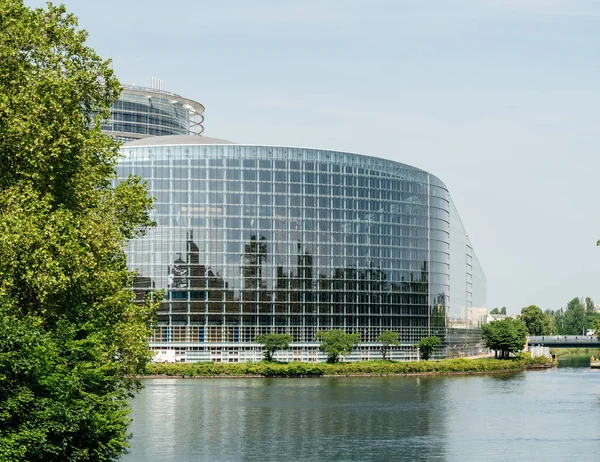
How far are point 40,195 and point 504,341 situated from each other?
533ft

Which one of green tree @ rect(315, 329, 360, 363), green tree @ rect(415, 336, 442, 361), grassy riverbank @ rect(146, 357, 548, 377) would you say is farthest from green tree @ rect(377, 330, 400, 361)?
grassy riverbank @ rect(146, 357, 548, 377)

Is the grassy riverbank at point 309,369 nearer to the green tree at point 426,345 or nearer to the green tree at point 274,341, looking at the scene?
the green tree at point 274,341

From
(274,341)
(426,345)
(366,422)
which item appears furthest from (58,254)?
(426,345)

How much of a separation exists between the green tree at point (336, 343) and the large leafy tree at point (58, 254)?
12177 centimetres

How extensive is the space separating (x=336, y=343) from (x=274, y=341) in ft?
36.0

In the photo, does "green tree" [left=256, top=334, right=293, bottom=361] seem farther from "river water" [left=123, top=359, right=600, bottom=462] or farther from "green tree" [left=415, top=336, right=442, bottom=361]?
"river water" [left=123, top=359, right=600, bottom=462]

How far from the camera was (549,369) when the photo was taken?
195 meters

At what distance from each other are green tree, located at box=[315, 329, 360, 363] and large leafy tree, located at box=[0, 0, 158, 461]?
121766mm

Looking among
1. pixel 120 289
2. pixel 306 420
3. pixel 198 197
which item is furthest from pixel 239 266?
pixel 120 289

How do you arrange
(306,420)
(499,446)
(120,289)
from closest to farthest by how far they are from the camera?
(120,289)
(499,446)
(306,420)

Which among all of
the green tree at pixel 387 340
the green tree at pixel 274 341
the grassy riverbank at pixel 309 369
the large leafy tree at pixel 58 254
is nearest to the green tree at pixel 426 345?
the green tree at pixel 387 340

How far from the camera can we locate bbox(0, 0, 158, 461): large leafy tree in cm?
4241

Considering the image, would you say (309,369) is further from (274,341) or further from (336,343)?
(274,341)

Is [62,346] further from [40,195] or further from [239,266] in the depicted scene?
[239,266]
